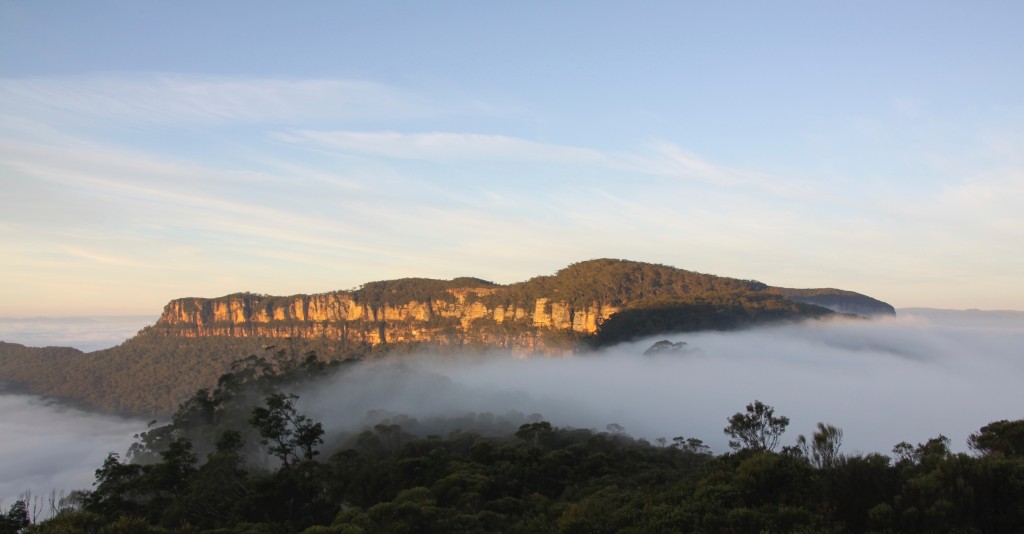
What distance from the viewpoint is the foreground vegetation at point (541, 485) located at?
1755 centimetres

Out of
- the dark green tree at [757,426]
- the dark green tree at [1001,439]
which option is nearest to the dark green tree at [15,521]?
the dark green tree at [757,426]

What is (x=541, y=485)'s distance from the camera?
1638 inches

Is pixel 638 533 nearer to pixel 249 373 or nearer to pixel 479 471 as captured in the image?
pixel 479 471

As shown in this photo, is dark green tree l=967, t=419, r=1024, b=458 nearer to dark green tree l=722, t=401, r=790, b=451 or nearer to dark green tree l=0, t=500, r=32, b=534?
dark green tree l=722, t=401, r=790, b=451

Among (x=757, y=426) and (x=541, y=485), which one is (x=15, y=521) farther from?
(x=757, y=426)

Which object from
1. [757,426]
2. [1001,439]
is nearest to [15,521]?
[757,426]

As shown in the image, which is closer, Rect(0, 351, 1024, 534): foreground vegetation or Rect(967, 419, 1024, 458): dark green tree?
Rect(0, 351, 1024, 534): foreground vegetation

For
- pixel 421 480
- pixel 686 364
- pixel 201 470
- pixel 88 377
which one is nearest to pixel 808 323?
pixel 686 364

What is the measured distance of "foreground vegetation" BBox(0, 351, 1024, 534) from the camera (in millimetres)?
17547

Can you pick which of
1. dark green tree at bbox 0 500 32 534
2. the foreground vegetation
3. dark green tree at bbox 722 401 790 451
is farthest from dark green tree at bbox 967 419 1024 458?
dark green tree at bbox 0 500 32 534

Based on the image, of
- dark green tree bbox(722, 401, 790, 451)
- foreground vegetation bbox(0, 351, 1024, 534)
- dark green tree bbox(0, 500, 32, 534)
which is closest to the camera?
foreground vegetation bbox(0, 351, 1024, 534)

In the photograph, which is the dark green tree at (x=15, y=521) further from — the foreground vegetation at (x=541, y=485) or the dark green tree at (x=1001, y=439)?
the dark green tree at (x=1001, y=439)

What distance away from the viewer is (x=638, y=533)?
63.2 feet

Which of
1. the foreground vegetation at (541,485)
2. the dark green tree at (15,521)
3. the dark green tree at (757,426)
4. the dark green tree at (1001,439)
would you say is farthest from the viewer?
the dark green tree at (757,426)
